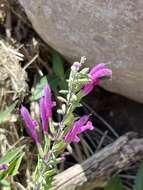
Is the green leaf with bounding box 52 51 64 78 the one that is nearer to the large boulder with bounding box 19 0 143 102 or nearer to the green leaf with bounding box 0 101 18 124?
the large boulder with bounding box 19 0 143 102

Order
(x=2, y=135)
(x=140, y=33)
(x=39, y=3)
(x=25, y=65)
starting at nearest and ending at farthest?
(x=140, y=33) < (x=39, y=3) < (x=2, y=135) < (x=25, y=65)

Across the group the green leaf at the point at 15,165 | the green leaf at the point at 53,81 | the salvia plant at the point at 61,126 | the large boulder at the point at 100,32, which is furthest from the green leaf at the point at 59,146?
the green leaf at the point at 53,81

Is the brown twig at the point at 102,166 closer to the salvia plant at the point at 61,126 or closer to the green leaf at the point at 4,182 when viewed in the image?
the green leaf at the point at 4,182

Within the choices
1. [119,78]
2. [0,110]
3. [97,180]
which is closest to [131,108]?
[119,78]

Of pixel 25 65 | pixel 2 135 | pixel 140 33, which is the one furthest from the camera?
pixel 25 65

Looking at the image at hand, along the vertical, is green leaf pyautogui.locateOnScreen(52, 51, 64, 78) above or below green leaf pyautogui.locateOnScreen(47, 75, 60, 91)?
above

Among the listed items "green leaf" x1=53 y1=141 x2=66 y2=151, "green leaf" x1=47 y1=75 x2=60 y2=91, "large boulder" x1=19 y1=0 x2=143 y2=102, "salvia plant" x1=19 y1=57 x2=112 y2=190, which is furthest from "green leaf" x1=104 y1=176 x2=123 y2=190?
"green leaf" x1=53 y1=141 x2=66 y2=151

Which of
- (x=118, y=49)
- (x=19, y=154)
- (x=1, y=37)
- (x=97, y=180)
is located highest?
(x=1, y=37)

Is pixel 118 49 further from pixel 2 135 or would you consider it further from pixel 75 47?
pixel 2 135
